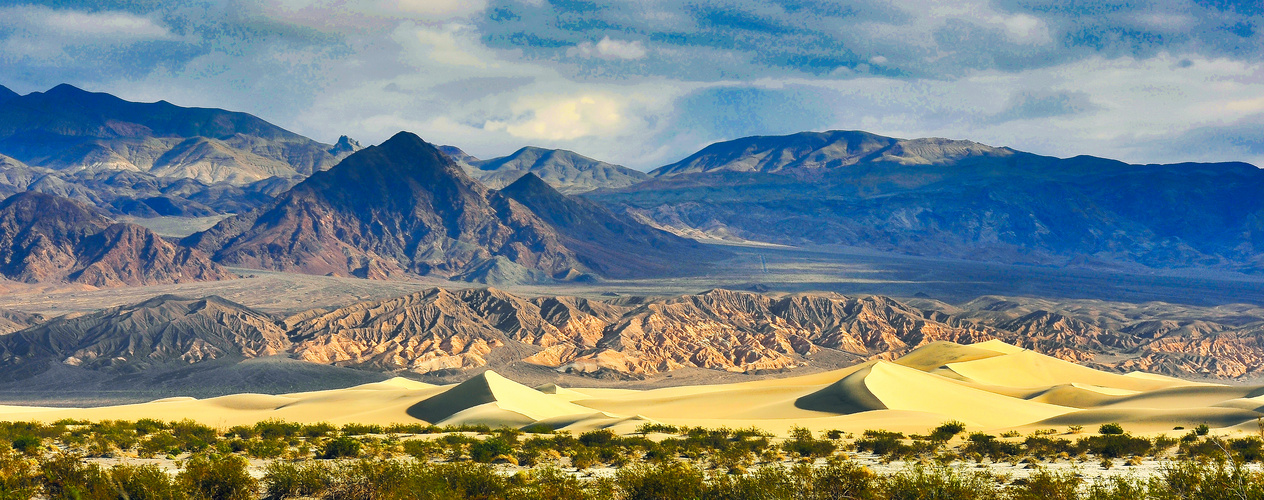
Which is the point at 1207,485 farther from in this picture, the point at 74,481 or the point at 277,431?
the point at 277,431

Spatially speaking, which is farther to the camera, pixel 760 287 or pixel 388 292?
pixel 760 287

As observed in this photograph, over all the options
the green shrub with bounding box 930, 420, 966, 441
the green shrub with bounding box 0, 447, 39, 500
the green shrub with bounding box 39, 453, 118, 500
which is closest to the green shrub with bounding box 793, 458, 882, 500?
the green shrub with bounding box 930, 420, 966, 441

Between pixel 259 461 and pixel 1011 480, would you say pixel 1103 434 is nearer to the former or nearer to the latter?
pixel 1011 480

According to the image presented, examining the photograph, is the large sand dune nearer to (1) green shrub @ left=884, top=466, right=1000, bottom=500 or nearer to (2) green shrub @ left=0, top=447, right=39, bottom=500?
(1) green shrub @ left=884, top=466, right=1000, bottom=500

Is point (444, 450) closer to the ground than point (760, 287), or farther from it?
closer to the ground

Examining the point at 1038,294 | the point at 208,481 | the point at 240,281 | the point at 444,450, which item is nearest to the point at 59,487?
the point at 208,481

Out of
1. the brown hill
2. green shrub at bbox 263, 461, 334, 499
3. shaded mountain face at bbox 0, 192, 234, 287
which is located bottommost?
green shrub at bbox 263, 461, 334, 499
